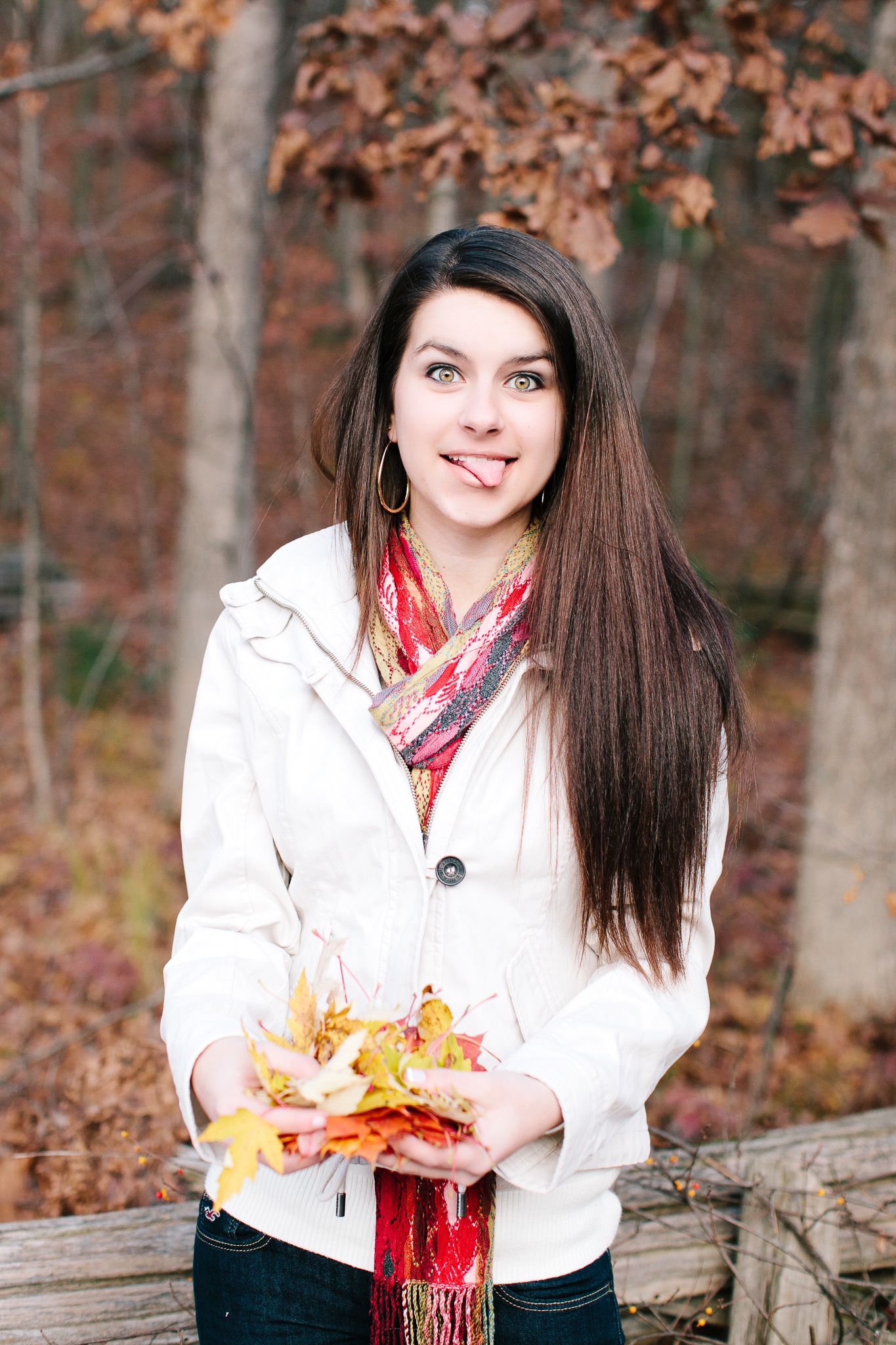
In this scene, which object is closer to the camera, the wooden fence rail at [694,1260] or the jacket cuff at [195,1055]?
the jacket cuff at [195,1055]

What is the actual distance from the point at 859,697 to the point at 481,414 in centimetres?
302

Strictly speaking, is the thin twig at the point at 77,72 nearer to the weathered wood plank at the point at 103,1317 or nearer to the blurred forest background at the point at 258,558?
the blurred forest background at the point at 258,558

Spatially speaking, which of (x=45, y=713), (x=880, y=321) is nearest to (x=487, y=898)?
(x=880, y=321)

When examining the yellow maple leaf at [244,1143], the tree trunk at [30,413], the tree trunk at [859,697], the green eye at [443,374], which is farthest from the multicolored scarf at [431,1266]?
the tree trunk at [30,413]

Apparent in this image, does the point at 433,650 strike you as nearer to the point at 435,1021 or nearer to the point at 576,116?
the point at 435,1021

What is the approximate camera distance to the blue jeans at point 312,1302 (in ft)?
5.23

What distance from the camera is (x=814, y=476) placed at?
1186cm

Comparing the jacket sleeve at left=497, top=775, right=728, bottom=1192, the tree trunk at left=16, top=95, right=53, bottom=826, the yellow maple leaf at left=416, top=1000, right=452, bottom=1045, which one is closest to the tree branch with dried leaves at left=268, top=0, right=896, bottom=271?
the jacket sleeve at left=497, top=775, right=728, bottom=1192

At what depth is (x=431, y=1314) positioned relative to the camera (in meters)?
1.55

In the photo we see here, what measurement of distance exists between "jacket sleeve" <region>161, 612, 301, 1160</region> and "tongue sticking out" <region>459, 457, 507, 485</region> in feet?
1.60

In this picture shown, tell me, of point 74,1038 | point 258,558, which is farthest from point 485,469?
point 258,558

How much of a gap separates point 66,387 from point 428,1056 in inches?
579

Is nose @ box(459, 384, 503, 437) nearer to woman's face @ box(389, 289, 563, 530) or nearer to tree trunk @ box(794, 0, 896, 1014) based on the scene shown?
woman's face @ box(389, 289, 563, 530)

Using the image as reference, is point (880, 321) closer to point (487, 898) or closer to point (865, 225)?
point (865, 225)
